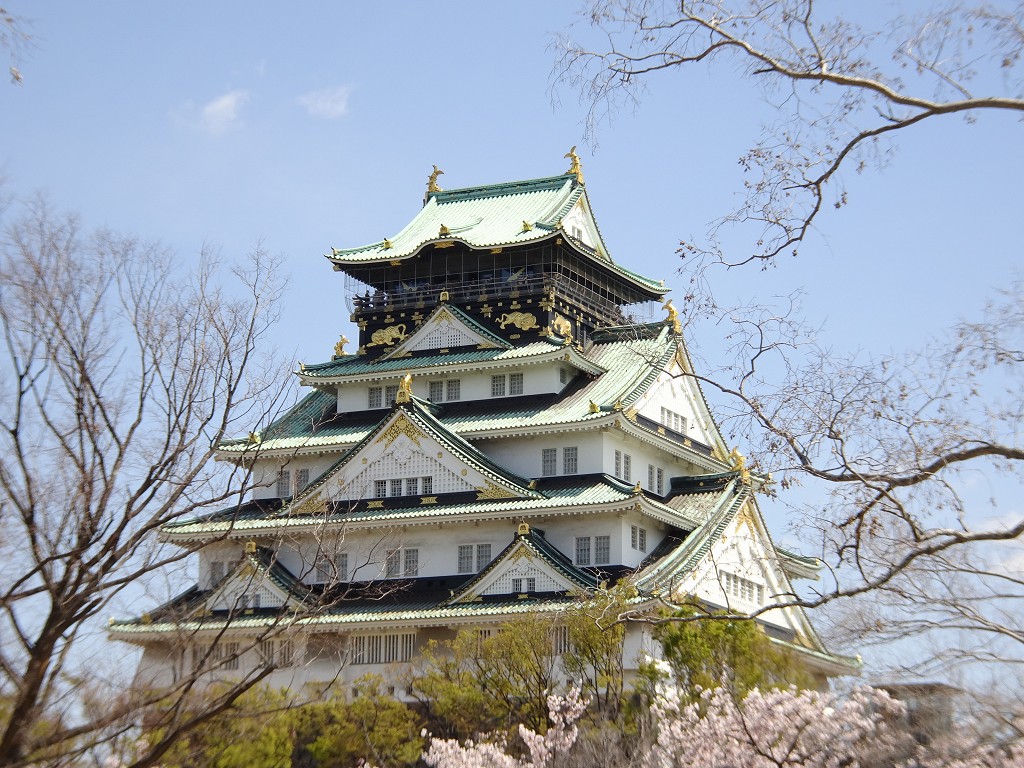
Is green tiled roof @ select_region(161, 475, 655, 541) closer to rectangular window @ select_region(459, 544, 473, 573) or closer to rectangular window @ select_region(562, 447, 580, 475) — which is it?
rectangular window @ select_region(562, 447, 580, 475)

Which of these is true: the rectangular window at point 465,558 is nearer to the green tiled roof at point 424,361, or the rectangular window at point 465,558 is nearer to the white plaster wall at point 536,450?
the white plaster wall at point 536,450

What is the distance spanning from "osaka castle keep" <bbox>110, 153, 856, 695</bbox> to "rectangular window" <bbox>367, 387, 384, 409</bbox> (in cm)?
6

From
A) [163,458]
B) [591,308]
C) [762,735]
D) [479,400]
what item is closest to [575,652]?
[762,735]

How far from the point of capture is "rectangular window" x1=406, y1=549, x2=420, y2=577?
5512 cm

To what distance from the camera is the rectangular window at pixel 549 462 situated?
56406mm

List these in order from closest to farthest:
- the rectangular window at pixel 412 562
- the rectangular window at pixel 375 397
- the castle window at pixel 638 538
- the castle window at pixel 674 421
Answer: the castle window at pixel 638 538
the rectangular window at pixel 412 562
the castle window at pixel 674 421
the rectangular window at pixel 375 397

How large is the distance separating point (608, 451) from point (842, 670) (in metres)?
11.4

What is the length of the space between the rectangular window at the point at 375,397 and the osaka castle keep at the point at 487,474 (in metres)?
0.06

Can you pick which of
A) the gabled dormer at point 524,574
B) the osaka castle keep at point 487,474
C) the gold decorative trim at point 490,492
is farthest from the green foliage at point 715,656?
the gold decorative trim at point 490,492

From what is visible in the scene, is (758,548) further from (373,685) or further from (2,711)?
(2,711)

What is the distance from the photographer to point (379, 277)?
64.8 meters

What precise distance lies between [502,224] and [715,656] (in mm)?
27363

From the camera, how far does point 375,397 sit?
61.5m

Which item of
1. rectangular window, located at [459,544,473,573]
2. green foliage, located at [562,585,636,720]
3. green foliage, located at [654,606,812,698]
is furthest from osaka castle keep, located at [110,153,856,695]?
green foliage, located at [654,606,812,698]
